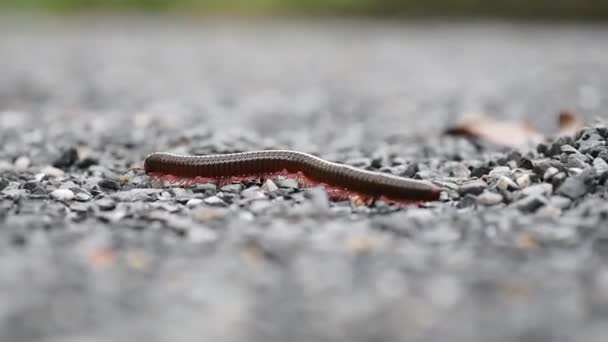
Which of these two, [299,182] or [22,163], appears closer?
[299,182]

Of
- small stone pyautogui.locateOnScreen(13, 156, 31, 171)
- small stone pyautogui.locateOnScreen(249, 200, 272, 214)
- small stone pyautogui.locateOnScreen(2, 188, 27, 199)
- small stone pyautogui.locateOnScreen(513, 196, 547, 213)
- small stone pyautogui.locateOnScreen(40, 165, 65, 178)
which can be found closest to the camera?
small stone pyautogui.locateOnScreen(513, 196, 547, 213)

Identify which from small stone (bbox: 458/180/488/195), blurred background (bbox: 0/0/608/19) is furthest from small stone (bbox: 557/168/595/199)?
blurred background (bbox: 0/0/608/19)

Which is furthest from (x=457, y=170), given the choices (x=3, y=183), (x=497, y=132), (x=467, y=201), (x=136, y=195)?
(x=3, y=183)

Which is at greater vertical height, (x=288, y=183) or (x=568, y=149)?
(x=568, y=149)

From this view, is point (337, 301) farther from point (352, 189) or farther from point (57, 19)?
point (57, 19)

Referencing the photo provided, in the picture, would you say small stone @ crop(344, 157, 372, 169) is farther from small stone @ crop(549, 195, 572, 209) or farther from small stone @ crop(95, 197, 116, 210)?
small stone @ crop(95, 197, 116, 210)

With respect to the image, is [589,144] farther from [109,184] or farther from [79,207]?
[79,207]

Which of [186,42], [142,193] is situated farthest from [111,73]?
[142,193]
